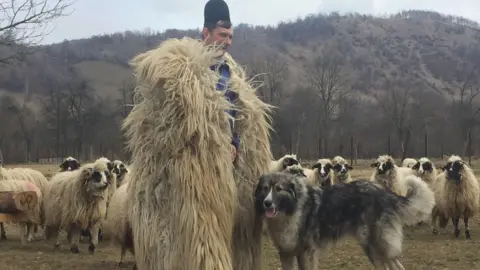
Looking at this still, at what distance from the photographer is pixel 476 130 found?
7069cm

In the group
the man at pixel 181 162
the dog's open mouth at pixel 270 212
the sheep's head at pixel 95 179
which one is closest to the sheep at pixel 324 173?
the sheep's head at pixel 95 179

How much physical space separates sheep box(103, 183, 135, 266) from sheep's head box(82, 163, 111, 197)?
3.58ft

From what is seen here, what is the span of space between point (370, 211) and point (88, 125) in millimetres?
61709

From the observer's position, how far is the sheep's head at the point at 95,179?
12.5m

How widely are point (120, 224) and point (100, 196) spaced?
221 cm

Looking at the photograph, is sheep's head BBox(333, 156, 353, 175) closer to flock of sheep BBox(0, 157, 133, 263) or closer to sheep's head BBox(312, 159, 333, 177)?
sheep's head BBox(312, 159, 333, 177)

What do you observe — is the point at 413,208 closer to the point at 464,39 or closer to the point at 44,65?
the point at 44,65

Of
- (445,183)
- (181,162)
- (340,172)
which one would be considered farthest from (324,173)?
(181,162)

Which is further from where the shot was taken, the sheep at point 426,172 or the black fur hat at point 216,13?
the sheep at point 426,172

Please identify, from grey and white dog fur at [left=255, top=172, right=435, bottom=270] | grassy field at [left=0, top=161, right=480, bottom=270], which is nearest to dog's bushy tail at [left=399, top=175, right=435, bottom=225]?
grey and white dog fur at [left=255, top=172, right=435, bottom=270]

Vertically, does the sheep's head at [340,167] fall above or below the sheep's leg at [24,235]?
above

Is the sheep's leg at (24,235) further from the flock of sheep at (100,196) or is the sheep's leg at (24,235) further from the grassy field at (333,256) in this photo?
the grassy field at (333,256)

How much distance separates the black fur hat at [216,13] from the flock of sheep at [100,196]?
6497 millimetres

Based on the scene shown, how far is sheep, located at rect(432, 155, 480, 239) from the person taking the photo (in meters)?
14.6
